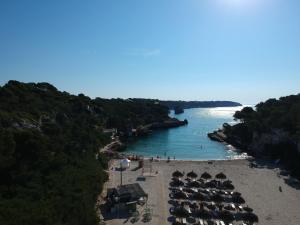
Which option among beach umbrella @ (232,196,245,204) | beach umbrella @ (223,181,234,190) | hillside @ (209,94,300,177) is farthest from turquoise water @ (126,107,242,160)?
beach umbrella @ (232,196,245,204)

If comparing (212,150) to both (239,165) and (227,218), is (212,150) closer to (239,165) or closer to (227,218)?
(239,165)

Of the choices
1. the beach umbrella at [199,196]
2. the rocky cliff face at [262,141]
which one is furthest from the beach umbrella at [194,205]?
the rocky cliff face at [262,141]

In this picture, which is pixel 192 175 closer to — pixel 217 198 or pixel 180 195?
pixel 180 195

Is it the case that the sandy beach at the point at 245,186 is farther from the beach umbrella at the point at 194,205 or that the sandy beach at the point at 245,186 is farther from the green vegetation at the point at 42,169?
the green vegetation at the point at 42,169

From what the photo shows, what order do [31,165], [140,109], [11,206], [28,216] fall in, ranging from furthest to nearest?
[140,109] < [31,165] < [11,206] < [28,216]

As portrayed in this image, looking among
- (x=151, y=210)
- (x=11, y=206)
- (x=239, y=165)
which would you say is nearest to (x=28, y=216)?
(x=11, y=206)

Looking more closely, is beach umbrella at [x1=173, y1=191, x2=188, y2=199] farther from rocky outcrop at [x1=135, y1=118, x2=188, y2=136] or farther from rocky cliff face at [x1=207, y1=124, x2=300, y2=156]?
rocky outcrop at [x1=135, y1=118, x2=188, y2=136]
